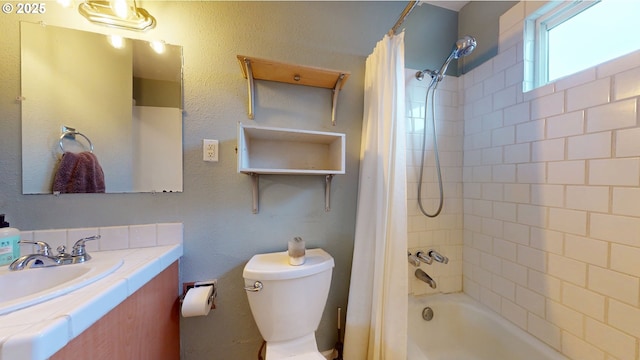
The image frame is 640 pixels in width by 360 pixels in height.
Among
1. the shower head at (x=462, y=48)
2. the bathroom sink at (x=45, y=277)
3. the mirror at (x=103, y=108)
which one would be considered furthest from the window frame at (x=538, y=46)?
the bathroom sink at (x=45, y=277)

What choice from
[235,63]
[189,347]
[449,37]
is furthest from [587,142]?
[189,347]

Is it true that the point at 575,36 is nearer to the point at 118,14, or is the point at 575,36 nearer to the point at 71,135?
the point at 118,14

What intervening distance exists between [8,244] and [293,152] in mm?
1144

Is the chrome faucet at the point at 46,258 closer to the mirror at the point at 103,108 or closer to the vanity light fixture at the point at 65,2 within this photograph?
the mirror at the point at 103,108

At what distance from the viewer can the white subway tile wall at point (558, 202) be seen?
29.0 inches

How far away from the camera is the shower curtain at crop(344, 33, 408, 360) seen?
96 cm

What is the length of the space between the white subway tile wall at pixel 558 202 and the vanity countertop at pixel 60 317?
65.9 inches

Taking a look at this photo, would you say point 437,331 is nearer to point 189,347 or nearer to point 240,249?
point 240,249

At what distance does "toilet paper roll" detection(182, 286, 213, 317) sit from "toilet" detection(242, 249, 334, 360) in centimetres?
20

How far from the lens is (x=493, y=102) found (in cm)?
120


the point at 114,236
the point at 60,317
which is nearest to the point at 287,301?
the point at 60,317

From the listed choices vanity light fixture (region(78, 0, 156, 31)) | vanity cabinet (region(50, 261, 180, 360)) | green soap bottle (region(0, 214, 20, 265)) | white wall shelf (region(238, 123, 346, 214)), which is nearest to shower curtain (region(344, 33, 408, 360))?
white wall shelf (region(238, 123, 346, 214))

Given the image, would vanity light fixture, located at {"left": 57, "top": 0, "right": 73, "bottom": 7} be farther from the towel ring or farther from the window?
the window

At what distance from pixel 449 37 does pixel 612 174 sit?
1.16 m
